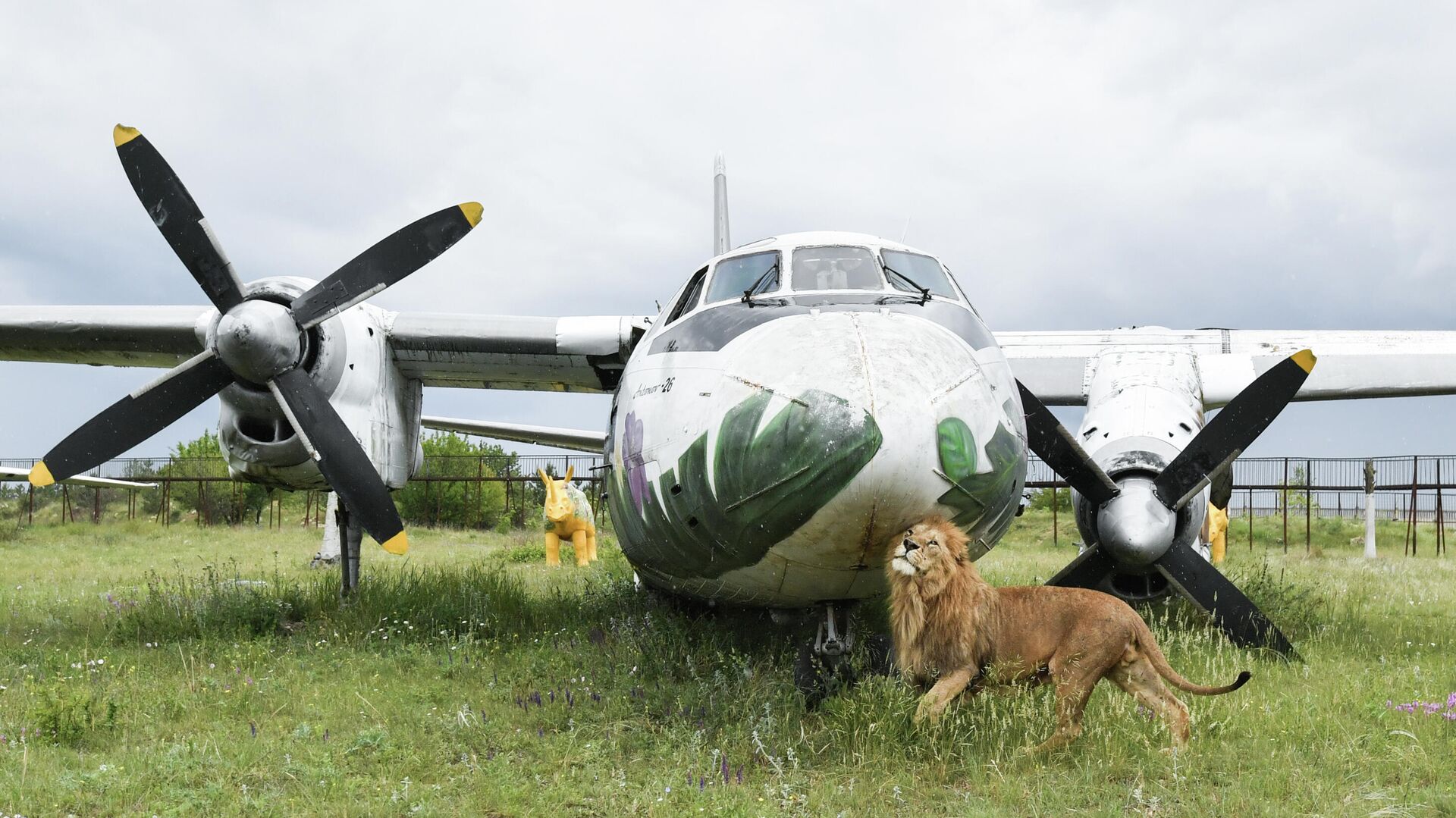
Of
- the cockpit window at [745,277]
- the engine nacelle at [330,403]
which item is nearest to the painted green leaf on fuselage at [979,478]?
the cockpit window at [745,277]

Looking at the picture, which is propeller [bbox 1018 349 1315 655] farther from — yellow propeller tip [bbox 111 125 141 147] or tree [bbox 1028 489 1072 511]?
tree [bbox 1028 489 1072 511]

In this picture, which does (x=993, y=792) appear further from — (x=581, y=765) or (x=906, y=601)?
(x=581, y=765)

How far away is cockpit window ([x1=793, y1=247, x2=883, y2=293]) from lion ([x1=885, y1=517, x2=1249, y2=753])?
71.8 inches

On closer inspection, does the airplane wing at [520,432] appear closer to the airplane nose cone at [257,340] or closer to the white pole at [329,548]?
the white pole at [329,548]

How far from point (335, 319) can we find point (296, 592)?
8.01 ft

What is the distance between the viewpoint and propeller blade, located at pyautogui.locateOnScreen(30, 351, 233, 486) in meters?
7.55

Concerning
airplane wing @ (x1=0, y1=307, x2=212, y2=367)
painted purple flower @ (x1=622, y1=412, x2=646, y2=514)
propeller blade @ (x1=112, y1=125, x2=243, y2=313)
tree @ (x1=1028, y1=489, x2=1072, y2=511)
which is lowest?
tree @ (x1=1028, y1=489, x2=1072, y2=511)

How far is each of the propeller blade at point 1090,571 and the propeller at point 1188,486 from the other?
200 millimetres

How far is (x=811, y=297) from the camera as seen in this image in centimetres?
525

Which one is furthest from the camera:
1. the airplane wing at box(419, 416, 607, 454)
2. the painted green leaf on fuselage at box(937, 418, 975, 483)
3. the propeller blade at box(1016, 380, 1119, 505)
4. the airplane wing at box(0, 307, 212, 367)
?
the airplane wing at box(419, 416, 607, 454)

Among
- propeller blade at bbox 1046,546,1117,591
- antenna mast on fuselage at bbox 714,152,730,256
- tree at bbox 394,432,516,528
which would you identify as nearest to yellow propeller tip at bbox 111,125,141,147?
antenna mast on fuselage at bbox 714,152,730,256

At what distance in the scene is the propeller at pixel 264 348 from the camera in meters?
7.43

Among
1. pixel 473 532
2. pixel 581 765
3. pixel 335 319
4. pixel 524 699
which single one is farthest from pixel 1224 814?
pixel 473 532

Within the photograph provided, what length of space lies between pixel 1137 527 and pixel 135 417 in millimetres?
7456
